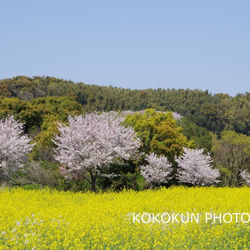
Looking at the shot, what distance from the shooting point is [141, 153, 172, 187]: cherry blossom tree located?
29438 mm

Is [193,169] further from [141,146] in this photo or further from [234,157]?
[234,157]

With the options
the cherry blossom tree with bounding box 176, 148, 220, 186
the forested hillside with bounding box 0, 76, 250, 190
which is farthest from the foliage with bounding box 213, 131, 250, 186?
the cherry blossom tree with bounding box 176, 148, 220, 186

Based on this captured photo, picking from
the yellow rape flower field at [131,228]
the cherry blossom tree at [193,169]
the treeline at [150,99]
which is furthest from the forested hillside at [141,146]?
the yellow rape flower field at [131,228]

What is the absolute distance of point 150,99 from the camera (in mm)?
123250

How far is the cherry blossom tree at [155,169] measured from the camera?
2944 cm

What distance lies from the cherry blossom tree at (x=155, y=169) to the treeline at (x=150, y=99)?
6891cm

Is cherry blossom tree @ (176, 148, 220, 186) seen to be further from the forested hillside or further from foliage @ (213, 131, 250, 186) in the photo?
foliage @ (213, 131, 250, 186)

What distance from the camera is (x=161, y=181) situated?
2994 centimetres

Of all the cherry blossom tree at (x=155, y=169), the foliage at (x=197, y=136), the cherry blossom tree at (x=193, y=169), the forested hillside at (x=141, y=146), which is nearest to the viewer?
the forested hillside at (x=141, y=146)

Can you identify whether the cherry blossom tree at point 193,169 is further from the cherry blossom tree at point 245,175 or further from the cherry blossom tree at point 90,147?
the cherry blossom tree at point 245,175

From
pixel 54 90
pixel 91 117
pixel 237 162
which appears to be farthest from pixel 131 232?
pixel 54 90

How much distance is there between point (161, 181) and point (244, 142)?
858 inches

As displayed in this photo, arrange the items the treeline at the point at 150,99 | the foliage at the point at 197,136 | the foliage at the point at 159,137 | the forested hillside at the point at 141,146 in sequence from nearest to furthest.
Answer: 1. the forested hillside at the point at 141,146
2. the foliage at the point at 159,137
3. the foliage at the point at 197,136
4. the treeline at the point at 150,99

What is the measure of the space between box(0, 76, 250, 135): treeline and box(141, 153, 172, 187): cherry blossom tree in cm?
6891
